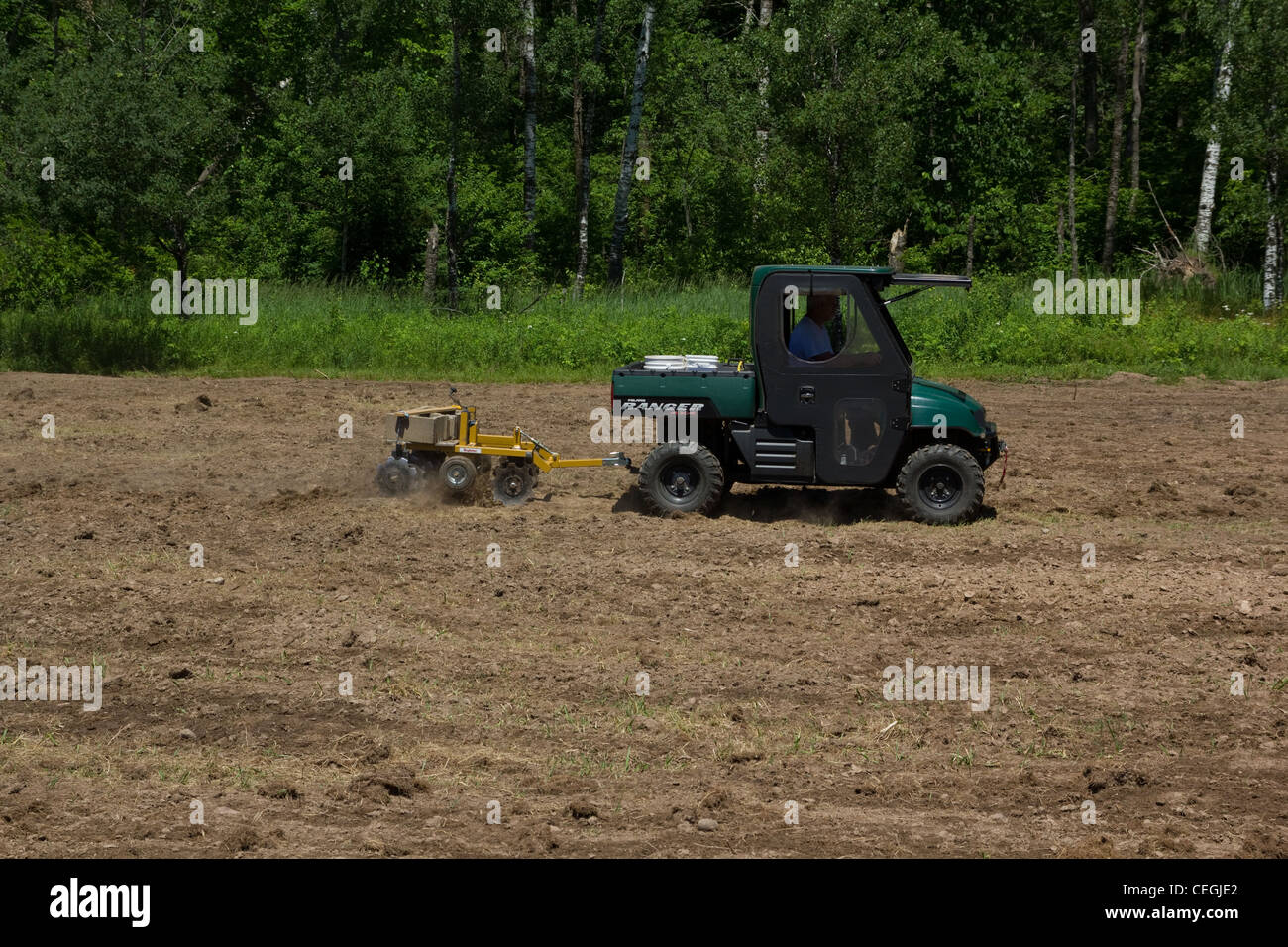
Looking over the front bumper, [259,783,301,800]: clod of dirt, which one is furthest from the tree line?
[259,783,301,800]: clod of dirt

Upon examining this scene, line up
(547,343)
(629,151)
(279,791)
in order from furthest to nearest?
1. (629,151)
2. (547,343)
3. (279,791)

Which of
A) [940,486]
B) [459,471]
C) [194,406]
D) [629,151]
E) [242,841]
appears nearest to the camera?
[242,841]

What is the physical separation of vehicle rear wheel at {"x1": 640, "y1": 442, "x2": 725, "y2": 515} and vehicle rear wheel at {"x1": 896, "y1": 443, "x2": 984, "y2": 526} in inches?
64.3

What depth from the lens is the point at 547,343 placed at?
75.9 ft

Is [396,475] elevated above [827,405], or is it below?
below

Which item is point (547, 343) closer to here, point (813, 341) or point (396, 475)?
point (396, 475)

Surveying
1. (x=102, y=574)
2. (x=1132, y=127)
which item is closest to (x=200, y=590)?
(x=102, y=574)

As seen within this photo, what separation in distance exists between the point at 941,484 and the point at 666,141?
27.6m

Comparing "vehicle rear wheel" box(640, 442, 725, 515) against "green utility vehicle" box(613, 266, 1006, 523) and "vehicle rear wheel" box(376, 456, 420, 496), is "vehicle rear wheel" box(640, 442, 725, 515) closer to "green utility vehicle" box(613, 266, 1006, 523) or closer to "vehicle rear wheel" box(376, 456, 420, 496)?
"green utility vehicle" box(613, 266, 1006, 523)

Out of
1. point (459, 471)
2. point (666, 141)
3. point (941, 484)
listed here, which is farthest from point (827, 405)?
point (666, 141)

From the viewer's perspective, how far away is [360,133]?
34031 millimetres

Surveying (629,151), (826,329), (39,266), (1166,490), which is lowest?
(1166,490)

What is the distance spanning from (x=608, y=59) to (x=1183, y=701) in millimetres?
33649

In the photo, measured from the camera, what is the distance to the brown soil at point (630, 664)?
20.4 feet
